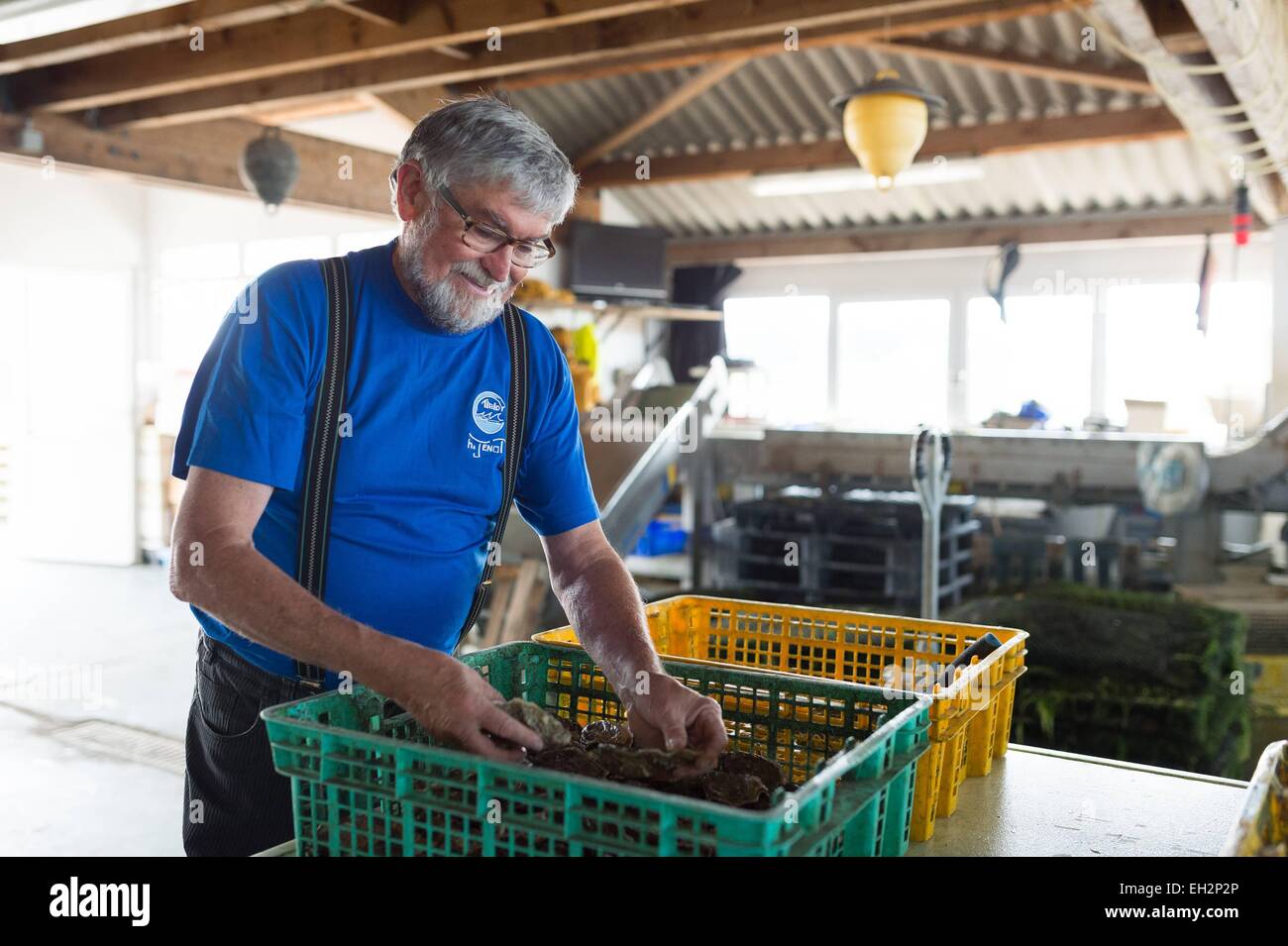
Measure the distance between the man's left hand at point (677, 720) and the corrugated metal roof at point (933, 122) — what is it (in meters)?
6.67

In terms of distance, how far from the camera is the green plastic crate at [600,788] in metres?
0.98

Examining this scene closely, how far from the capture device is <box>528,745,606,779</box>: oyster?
1.23 metres

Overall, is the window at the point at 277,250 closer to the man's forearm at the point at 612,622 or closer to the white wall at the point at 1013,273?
the white wall at the point at 1013,273

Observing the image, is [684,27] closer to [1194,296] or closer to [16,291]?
[1194,296]

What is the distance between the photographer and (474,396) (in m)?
1.66

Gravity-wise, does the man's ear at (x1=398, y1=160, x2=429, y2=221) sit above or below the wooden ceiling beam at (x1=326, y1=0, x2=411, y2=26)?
below

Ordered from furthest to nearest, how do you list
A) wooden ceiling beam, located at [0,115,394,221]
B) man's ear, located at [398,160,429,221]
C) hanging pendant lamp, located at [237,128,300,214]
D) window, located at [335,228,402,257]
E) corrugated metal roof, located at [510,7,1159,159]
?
1. window, located at [335,228,402,257]
2. corrugated metal roof, located at [510,7,1159,159]
3. wooden ceiling beam, located at [0,115,394,221]
4. hanging pendant lamp, located at [237,128,300,214]
5. man's ear, located at [398,160,429,221]

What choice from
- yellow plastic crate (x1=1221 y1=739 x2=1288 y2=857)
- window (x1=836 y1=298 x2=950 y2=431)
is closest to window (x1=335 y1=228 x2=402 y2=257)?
window (x1=836 y1=298 x2=950 y2=431)

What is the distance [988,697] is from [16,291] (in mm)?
10502

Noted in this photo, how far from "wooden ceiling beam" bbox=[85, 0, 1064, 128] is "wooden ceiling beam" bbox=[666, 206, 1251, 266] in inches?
179

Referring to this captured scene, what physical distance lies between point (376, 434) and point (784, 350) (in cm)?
1082

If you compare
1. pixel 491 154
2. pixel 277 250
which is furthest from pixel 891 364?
pixel 491 154

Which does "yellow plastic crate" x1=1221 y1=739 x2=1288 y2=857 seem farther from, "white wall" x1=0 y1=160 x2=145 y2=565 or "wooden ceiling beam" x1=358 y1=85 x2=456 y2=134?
"white wall" x1=0 y1=160 x2=145 y2=565

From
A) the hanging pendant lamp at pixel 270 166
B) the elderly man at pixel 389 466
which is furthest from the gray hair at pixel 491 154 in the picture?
the hanging pendant lamp at pixel 270 166
